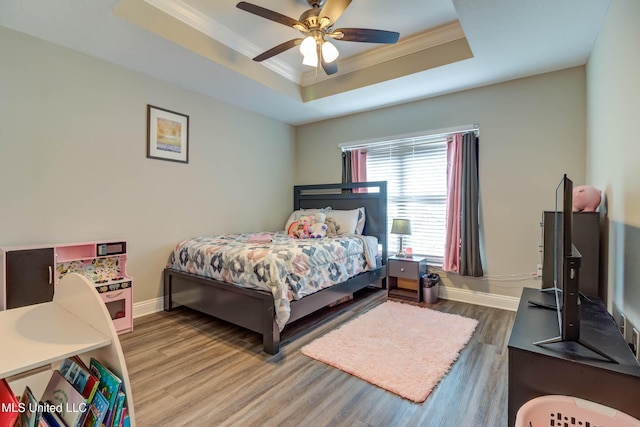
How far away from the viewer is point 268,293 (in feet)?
7.68

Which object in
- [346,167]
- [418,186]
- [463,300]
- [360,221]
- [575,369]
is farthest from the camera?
[346,167]

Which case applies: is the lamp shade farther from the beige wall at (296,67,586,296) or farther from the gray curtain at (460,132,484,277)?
the beige wall at (296,67,586,296)

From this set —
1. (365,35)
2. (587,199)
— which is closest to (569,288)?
(587,199)

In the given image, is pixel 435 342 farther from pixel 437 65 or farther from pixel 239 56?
pixel 239 56

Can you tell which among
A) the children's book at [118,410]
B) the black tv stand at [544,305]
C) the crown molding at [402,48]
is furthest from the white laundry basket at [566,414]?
the crown molding at [402,48]

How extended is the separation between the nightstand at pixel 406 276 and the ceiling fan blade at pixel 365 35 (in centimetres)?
234

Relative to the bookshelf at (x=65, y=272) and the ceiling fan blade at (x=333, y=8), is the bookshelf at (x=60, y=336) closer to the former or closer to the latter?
the bookshelf at (x=65, y=272)

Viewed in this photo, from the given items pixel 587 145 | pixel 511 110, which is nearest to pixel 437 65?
pixel 511 110

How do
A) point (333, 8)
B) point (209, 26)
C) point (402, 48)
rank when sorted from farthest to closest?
point (402, 48)
point (209, 26)
point (333, 8)

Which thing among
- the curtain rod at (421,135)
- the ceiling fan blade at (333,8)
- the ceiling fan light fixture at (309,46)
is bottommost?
the curtain rod at (421,135)

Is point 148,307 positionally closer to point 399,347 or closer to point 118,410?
point 399,347

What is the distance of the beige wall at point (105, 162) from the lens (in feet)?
7.93

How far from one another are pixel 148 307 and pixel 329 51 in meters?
3.02

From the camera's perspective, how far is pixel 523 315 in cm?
166
